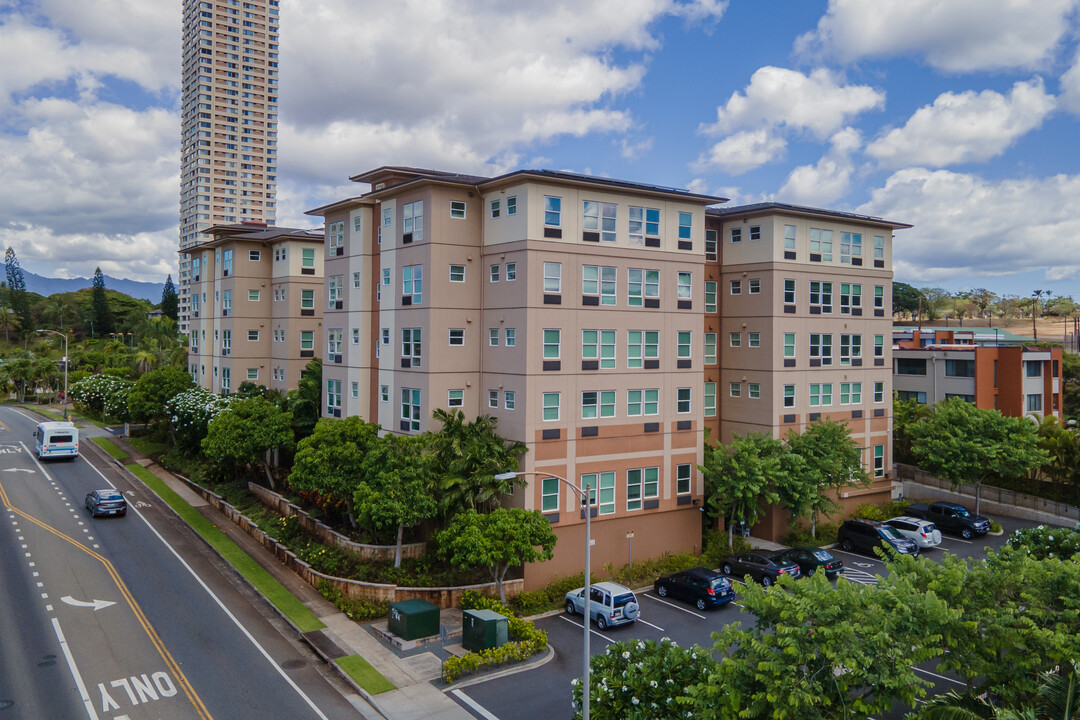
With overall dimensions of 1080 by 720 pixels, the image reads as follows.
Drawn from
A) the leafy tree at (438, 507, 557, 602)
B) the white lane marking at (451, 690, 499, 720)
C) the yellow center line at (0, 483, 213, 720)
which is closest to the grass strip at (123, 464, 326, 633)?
the yellow center line at (0, 483, 213, 720)

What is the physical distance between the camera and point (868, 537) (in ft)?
127

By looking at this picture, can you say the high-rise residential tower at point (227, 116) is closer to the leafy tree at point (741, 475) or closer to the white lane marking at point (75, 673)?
the white lane marking at point (75, 673)

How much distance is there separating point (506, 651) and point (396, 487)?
855 centimetres

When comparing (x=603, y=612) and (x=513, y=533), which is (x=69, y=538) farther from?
(x=603, y=612)

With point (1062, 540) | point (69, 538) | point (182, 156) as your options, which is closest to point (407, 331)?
point (69, 538)

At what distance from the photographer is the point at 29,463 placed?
52.5m

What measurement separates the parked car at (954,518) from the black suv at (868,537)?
547cm

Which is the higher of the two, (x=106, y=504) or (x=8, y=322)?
(x=8, y=322)

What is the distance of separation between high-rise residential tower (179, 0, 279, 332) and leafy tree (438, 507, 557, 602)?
427 ft

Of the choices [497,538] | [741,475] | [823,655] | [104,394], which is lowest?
[497,538]

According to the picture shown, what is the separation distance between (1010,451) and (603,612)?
29.0 meters

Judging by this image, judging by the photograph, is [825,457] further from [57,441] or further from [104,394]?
[104,394]

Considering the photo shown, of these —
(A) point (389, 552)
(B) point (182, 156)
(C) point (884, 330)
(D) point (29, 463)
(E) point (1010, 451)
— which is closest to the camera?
(A) point (389, 552)

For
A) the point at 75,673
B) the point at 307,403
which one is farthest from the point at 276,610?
the point at 307,403
